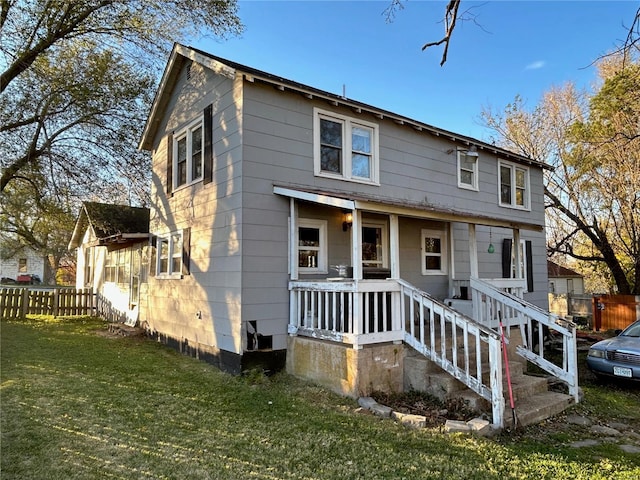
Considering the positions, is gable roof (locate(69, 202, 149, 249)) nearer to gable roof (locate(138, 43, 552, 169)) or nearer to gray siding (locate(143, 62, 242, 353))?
gable roof (locate(138, 43, 552, 169))

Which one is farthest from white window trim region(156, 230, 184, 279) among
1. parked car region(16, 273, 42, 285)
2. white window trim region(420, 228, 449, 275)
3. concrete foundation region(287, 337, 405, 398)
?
parked car region(16, 273, 42, 285)

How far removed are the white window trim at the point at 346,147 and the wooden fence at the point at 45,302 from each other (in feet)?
41.7

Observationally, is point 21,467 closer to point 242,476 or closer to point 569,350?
point 242,476

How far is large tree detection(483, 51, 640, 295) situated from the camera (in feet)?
47.4

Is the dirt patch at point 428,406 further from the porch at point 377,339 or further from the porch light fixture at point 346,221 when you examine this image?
the porch light fixture at point 346,221

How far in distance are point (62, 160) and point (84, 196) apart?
1.45 metres

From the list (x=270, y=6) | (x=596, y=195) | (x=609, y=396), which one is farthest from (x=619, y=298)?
(x=270, y=6)

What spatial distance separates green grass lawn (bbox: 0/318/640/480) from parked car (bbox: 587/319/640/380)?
27.8 inches

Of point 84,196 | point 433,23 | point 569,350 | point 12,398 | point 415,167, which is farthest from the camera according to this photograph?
A: point 84,196

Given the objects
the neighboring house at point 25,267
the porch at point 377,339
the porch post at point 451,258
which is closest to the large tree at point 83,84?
the porch post at point 451,258

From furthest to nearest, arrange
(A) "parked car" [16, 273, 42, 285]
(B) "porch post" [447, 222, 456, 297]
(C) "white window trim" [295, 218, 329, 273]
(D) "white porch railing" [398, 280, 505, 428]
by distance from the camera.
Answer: (A) "parked car" [16, 273, 42, 285] → (B) "porch post" [447, 222, 456, 297] → (C) "white window trim" [295, 218, 329, 273] → (D) "white porch railing" [398, 280, 505, 428]

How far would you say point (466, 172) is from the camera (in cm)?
1133

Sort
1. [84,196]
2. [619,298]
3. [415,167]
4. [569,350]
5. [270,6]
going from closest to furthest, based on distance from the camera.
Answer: [569,350]
[270,6]
[415,167]
[84,196]
[619,298]

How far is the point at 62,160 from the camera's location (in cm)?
1345
